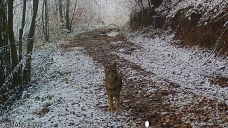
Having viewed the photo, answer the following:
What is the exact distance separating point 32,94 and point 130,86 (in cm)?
351

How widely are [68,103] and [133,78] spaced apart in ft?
9.78

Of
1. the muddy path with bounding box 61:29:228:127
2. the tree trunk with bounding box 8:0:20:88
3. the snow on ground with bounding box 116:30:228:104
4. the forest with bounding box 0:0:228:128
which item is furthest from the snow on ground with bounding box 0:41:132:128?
the snow on ground with bounding box 116:30:228:104

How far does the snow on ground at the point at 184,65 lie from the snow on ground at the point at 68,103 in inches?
95.9

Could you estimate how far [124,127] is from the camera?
6043mm

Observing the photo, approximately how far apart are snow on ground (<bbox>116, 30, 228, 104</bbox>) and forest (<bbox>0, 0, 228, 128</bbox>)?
3 cm

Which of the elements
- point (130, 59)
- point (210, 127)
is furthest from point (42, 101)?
point (130, 59)

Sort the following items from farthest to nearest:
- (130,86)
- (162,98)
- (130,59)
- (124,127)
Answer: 1. (130,59)
2. (130,86)
3. (162,98)
4. (124,127)

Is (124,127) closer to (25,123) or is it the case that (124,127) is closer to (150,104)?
(150,104)

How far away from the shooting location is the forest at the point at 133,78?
6.62 meters

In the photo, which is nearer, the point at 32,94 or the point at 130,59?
the point at 32,94

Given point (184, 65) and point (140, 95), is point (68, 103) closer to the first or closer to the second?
point (140, 95)

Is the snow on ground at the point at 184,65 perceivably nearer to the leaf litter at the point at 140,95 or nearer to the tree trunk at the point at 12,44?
the leaf litter at the point at 140,95

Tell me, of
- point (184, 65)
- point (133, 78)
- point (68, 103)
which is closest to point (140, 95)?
point (133, 78)

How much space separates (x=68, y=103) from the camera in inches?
315
